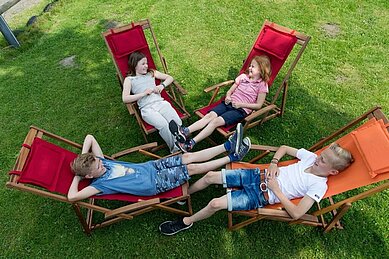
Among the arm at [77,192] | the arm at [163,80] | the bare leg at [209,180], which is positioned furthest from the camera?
the arm at [163,80]

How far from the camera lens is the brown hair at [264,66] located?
412 cm

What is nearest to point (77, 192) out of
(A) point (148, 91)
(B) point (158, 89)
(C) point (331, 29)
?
(A) point (148, 91)

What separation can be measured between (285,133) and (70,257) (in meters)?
3.21

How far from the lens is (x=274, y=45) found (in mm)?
4352

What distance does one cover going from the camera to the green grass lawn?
131 inches

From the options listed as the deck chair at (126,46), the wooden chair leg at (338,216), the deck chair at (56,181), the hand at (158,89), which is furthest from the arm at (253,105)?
the wooden chair leg at (338,216)

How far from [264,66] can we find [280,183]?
5.73 feet

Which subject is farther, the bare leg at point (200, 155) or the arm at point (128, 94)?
the arm at point (128, 94)

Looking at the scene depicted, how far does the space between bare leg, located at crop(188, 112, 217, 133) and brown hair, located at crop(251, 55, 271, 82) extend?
0.87 metres

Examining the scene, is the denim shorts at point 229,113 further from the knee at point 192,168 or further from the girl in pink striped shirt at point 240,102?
the knee at point 192,168

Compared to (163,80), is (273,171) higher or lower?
lower

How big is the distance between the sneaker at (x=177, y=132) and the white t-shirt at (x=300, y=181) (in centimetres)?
123

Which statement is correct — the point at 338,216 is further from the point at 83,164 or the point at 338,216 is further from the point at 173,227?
the point at 83,164

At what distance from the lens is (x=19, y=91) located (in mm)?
5551
